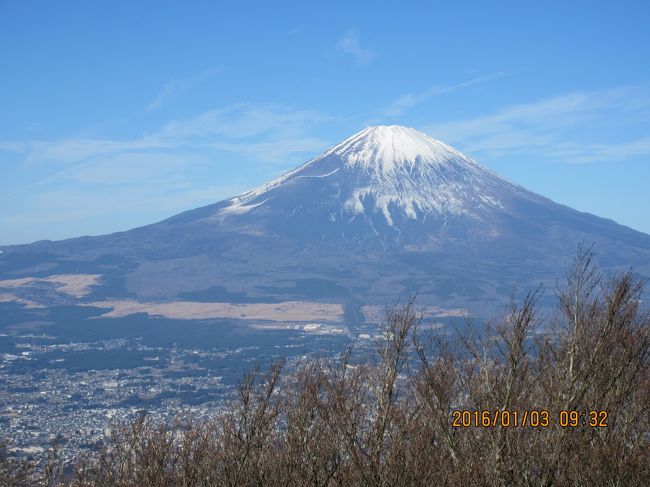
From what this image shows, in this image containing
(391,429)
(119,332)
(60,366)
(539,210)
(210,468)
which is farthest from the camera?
(539,210)

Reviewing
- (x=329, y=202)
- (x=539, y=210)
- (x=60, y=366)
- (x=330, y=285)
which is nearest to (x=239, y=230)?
(x=329, y=202)

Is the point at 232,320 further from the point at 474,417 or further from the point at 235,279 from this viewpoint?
the point at 474,417
